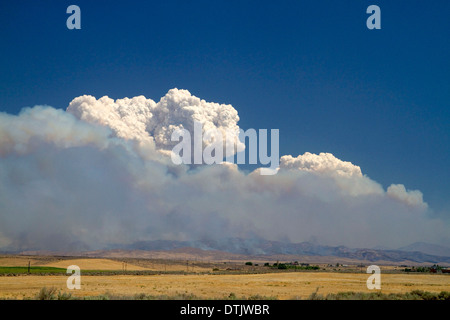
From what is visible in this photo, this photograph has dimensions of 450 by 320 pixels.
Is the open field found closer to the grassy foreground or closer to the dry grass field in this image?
the dry grass field

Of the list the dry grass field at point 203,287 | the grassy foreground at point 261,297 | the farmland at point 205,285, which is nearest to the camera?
the grassy foreground at point 261,297

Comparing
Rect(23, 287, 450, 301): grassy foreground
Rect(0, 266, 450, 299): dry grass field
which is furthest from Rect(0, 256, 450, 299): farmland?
Rect(23, 287, 450, 301): grassy foreground

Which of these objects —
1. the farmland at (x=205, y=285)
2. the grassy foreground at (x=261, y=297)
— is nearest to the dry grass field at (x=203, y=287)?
the farmland at (x=205, y=285)

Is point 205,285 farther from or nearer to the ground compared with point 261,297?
nearer to the ground

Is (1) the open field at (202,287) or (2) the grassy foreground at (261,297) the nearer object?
(2) the grassy foreground at (261,297)

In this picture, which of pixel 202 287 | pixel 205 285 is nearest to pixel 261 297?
pixel 202 287

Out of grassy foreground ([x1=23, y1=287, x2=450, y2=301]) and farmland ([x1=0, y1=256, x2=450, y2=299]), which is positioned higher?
grassy foreground ([x1=23, y1=287, x2=450, y2=301])

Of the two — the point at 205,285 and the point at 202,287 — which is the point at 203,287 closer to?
the point at 202,287

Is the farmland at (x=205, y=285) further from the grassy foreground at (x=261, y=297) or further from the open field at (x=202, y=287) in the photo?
the grassy foreground at (x=261, y=297)

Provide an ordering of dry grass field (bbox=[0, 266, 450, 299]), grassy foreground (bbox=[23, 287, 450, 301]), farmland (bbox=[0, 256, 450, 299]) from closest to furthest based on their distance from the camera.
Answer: grassy foreground (bbox=[23, 287, 450, 301]) < farmland (bbox=[0, 256, 450, 299]) < dry grass field (bbox=[0, 266, 450, 299])
